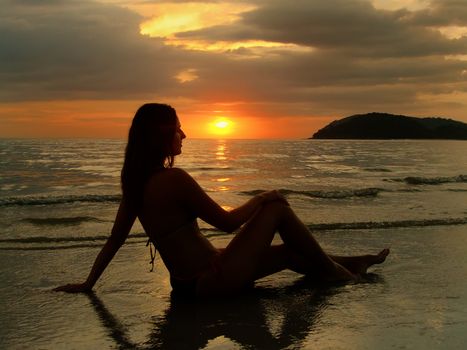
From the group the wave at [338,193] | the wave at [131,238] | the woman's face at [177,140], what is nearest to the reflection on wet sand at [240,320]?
the woman's face at [177,140]

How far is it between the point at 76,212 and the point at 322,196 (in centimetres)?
659

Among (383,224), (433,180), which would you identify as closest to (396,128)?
(433,180)

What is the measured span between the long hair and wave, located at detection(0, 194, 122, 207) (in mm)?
9702

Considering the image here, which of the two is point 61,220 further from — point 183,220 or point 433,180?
point 433,180

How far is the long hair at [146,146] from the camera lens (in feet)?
13.1

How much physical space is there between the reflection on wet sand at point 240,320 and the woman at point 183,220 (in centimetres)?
19

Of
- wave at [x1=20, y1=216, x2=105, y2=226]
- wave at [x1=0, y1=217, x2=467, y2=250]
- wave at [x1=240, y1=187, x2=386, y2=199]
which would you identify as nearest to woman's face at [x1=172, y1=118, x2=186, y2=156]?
wave at [x1=0, y1=217, x2=467, y2=250]

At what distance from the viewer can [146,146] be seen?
4051 millimetres

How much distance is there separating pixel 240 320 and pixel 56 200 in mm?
10728

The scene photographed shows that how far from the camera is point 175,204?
13.4 ft

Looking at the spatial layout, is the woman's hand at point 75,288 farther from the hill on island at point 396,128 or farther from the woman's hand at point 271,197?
the hill on island at point 396,128

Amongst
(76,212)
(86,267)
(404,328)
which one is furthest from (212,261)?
(76,212)

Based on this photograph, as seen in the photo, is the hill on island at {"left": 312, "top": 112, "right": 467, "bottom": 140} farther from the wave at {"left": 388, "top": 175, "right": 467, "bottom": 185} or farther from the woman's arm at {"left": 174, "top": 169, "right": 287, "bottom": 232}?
the woman's arm at {"left": 174, "top": 169, "right": 287, "bottom": 232}

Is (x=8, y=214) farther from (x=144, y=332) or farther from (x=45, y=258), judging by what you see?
(x=144, y=332)
